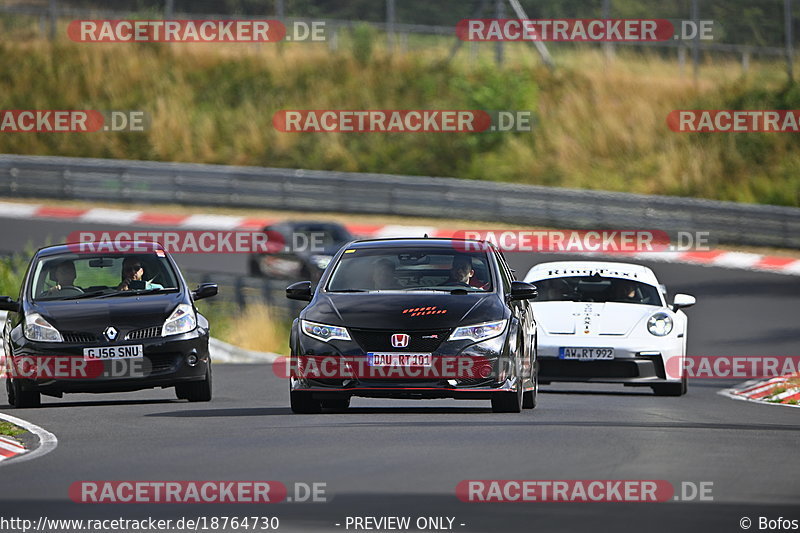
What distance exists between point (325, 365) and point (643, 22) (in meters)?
29.8

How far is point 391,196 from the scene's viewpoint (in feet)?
121

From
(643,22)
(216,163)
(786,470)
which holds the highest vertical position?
(643,22)

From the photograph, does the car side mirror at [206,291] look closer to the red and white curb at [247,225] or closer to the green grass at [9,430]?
the green grass at [9,430]

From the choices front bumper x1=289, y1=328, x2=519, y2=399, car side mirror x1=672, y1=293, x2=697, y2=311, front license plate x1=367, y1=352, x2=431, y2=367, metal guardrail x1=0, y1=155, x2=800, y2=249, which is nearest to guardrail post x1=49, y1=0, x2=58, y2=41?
metal guardrail x1=0, y1=155, x2=800, y2=249

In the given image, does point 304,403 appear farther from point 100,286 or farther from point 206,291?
point 100,286

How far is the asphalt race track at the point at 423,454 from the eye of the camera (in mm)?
8969

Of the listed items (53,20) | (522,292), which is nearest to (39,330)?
(522,292)

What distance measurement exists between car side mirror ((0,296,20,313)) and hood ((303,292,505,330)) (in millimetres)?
3174

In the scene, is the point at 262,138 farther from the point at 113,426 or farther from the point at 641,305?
the point at 113,426

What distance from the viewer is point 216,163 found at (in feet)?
145

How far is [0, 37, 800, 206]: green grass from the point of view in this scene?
135 feet

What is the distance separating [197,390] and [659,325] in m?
4.89

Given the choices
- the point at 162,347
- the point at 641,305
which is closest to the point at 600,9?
the point at 641,305

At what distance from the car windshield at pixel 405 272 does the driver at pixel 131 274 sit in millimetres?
2402
